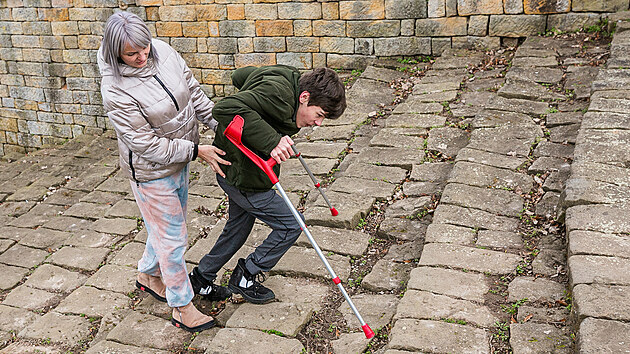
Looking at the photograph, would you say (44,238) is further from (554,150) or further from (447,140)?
(554,150)

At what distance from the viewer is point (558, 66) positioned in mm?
6285

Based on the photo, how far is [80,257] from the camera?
4.47 metres

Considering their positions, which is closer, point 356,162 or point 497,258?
point 497,258

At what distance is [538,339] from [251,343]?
138 cm

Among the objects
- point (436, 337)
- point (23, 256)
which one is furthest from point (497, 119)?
point (23, 256)

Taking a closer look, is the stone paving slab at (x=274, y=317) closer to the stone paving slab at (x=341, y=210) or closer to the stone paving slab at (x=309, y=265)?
the stone paving slab at (x=309, y=265)

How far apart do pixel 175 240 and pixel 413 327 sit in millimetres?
1334

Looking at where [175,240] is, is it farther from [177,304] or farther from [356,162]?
[356,162]

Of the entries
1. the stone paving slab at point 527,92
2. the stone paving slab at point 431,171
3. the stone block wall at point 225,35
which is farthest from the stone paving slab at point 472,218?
the stone block wall at point 225,35

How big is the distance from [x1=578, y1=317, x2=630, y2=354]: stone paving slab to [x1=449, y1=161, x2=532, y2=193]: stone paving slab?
5.81 ft

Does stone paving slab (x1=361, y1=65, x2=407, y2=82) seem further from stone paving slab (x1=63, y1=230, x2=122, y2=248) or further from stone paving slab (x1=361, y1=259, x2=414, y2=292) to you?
stone paving slab (x1=361, y1=259, x2=414, y2=292)

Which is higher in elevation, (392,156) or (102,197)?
(392,156)

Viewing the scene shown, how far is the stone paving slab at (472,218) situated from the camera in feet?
12.3

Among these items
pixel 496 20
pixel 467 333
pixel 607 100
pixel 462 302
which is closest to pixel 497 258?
pixel 462 302
